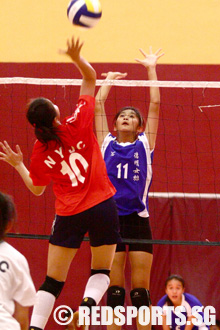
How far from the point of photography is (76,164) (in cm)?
407

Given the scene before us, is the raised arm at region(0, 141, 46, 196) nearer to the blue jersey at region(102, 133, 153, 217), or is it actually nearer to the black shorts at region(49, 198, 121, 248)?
the black shorts at region(49, 198, 121, 248)

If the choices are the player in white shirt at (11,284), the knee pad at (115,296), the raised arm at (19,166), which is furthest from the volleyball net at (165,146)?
the player in white shirt at (11,284)

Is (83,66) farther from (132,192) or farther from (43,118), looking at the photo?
(132,192)

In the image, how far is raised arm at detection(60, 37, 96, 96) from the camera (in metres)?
3.99

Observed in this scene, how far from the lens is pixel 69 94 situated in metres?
7.41

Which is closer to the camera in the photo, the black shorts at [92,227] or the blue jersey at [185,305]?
the black shorts at [92,227]

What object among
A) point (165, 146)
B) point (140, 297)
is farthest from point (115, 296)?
point (165, 146)

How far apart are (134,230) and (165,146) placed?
8.71 ft

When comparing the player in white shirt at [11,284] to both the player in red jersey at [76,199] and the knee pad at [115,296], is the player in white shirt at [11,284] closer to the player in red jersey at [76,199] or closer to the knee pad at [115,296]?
the player in red jersey at [76,199]

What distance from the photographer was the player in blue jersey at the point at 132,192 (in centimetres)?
483

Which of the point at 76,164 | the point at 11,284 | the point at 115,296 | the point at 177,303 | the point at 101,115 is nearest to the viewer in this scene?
the point at 11,284

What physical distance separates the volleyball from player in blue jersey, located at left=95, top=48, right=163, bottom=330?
919 millimetres

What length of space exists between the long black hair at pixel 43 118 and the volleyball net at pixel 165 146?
10.9ft

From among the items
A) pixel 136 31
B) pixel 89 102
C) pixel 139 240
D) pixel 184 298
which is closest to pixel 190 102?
pixel 136 31
